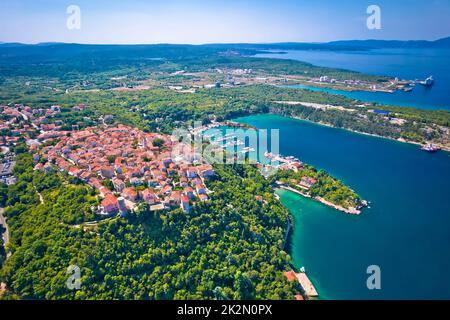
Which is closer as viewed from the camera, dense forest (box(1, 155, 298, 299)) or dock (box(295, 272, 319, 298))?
dense forest (box(1, 155, 298, 299))

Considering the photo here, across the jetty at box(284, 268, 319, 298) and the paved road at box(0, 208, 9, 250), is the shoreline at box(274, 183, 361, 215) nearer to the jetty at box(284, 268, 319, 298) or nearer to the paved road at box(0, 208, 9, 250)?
the jetty at box(284, 268, 319, 298)

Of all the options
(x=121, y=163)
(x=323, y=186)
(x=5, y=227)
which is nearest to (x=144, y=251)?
(x=121, y=163)

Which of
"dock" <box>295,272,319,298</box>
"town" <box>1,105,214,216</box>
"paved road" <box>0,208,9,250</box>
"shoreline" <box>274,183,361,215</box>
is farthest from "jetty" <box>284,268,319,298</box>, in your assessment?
"paved road" <box>0,208,9,250</box>

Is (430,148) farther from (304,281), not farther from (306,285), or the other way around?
(306,285)

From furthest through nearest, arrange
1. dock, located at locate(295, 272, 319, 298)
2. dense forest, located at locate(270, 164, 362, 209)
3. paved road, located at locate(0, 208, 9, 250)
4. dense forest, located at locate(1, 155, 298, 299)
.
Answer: dense forest, located at locate(270, 164, 362, 209)
paved road, located at locate(0, 208, 9, 250)
dock, located at locate(295, 272, 319, 298)
dense forest, located at locate(1, 155, 298, 299)

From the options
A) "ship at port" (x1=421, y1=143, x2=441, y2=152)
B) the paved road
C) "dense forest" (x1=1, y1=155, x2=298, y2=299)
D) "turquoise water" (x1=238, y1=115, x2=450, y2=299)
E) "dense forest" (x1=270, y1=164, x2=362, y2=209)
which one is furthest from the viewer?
"ship at port" (x1=421, y1=143, x2=441, y2=152)

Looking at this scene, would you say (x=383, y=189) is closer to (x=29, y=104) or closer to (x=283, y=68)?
(x=29, y=104)
